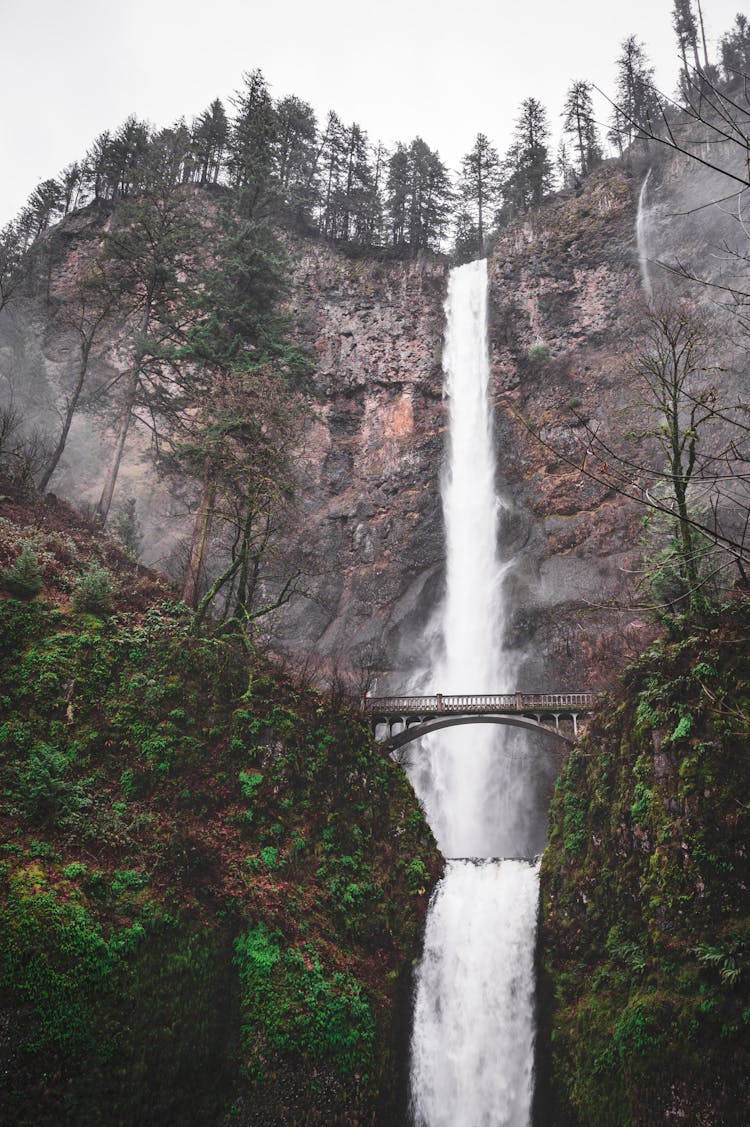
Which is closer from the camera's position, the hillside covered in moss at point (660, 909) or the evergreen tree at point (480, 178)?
the hillside covered in moss at point (660, 909)

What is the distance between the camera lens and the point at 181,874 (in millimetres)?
11797

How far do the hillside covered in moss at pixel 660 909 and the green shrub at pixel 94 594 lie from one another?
40.9 feet

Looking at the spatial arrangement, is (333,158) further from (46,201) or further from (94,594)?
(94,594)

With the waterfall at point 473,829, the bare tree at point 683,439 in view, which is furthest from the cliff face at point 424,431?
the bare tree at point 683,439

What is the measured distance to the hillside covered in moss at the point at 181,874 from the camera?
371 inches

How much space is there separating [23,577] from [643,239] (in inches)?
1595

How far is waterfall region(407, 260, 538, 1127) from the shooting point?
14148 millimetres

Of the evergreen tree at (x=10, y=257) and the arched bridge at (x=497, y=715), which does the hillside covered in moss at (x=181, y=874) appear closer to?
the arched bridge at (x=497, y=715)

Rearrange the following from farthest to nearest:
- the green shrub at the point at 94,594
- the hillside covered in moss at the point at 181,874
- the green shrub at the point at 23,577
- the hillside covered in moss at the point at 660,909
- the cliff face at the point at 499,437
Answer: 1. the cliff face at the point at 499,437
2. the green shrub at the point at 94,594
3. the green shrub at the point at 23,577
4. the hillside covered in moss at the point at 660,909
5. the hillside covered in moss at the point at 181,874

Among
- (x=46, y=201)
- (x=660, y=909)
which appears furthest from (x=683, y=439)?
(x=46, y=201)

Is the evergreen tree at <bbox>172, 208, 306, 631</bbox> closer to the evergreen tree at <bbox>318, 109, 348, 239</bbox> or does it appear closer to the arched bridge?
the arched bridge

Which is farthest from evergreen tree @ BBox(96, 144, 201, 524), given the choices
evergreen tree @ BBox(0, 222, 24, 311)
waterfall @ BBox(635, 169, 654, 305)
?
waterfall @ BBox(635, 169, 654, 305)

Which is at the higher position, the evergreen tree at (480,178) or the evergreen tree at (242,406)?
the evergreen tree at (480,178)

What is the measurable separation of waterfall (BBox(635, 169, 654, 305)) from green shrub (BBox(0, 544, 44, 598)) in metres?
36.5
